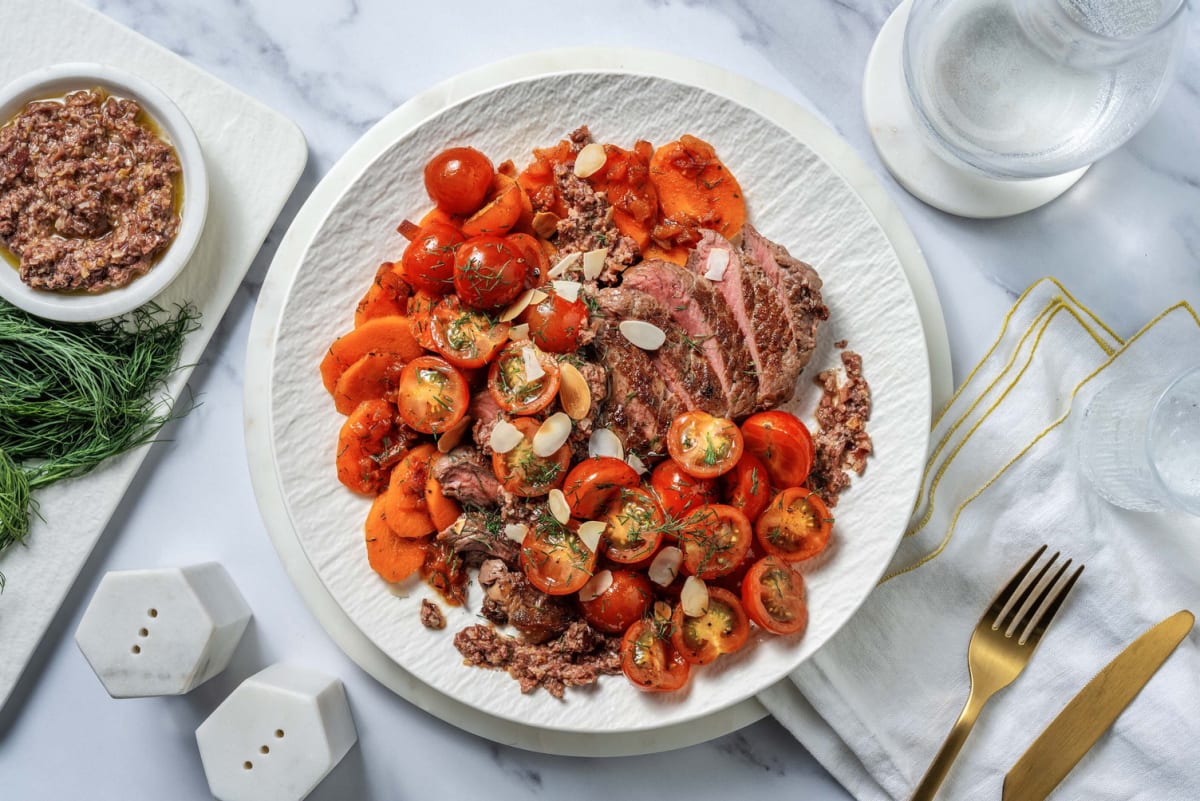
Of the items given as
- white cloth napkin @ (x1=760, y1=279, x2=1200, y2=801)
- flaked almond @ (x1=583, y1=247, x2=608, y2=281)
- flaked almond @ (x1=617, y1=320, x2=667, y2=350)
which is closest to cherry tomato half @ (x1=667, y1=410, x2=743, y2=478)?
flaked almond @ (x1=617, y1=320, x2=667, y2=350)

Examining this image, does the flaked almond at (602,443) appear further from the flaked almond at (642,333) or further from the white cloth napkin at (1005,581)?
the white cloth napkin at (1005,581)

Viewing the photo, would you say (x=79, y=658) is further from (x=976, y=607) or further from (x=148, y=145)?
(x=976, y=607)

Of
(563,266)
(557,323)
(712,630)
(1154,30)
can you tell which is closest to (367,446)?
(557,323)

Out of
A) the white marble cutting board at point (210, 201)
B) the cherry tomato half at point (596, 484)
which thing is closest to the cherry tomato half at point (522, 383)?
the cherry tomato half at point (596, 484)

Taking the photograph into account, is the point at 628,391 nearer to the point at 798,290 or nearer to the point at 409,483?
the point at 798,290

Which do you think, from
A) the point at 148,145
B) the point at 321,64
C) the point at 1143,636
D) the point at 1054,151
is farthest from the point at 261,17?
the point at 1143,636

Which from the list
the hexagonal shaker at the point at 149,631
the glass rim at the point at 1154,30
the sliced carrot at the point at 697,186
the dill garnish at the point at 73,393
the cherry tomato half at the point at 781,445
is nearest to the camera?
the glass rim at the point at 1154,30
